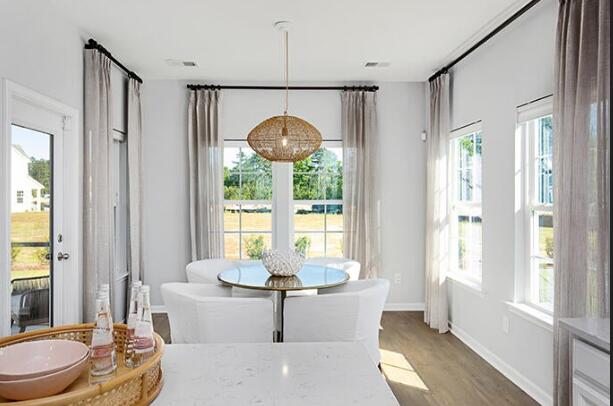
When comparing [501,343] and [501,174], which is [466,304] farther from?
[501,174]

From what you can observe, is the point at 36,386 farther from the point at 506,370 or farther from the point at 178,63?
the point at 178,63

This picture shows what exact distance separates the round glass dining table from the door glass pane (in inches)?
49.8

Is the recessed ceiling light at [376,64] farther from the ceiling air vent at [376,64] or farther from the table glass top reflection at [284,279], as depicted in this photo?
the table glass top reflection at [284,279]

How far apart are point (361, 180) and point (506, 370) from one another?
2.48 metres

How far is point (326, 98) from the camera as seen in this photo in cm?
515

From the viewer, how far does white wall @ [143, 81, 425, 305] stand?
505cm

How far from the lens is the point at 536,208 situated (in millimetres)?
3131

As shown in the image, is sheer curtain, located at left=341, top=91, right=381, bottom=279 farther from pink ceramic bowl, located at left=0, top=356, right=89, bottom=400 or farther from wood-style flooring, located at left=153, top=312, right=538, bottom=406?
pink ceramic bowl, located at left=0, top=356, right=89, bottom=400

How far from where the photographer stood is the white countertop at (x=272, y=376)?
1096 mm

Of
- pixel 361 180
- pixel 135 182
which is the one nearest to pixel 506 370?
pixel 361 180

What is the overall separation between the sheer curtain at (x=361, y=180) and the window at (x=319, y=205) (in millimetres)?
188

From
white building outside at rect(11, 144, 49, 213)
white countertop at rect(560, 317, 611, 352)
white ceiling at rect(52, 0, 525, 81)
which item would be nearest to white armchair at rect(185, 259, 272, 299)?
white building outside at rect(11, 144, 49, 213)

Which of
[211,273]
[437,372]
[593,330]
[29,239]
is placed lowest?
[437,372]

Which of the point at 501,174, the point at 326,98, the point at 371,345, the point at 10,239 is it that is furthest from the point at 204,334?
the point at 326,98
